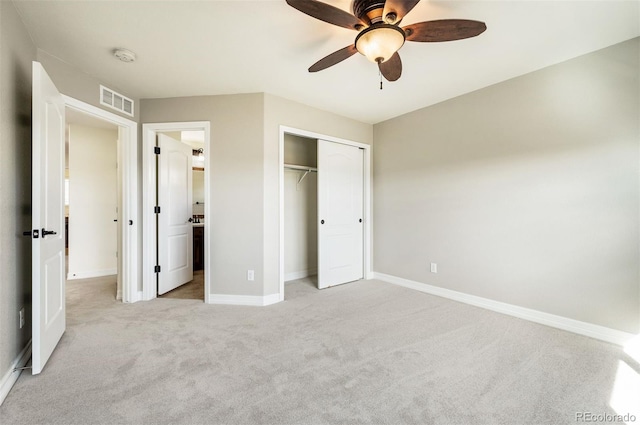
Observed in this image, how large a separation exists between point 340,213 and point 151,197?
248 cm

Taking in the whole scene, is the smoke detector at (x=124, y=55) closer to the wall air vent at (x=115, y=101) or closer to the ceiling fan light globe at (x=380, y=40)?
the wall air vent at (x=115, y=101)

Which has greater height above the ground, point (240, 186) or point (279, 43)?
point (279, 43)

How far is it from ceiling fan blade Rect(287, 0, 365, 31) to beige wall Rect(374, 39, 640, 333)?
6.99 ft

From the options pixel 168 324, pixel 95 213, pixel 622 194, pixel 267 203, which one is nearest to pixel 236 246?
pixel 267 203

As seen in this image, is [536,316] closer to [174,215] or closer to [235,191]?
[235,191]

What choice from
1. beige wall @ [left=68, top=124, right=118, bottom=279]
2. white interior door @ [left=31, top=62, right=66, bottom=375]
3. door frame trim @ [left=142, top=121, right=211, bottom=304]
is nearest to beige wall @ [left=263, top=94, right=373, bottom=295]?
door frame trim @ [left=142, top=121, right=211, bottom=304]

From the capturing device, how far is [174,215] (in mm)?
3553

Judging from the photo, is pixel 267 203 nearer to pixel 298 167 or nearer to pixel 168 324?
pixel 298 167

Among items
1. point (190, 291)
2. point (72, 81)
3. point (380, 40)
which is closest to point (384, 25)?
point (380, 40)

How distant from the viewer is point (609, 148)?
2.24 m

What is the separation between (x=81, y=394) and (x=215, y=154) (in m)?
2.37

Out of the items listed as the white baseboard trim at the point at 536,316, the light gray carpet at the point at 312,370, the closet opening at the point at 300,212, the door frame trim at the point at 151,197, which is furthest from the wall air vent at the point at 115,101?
the white baseboard trim at the point at 536,316

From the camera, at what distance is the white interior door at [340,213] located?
3.74 metres

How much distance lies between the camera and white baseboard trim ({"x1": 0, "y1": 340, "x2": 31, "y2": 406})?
155 centimetres
